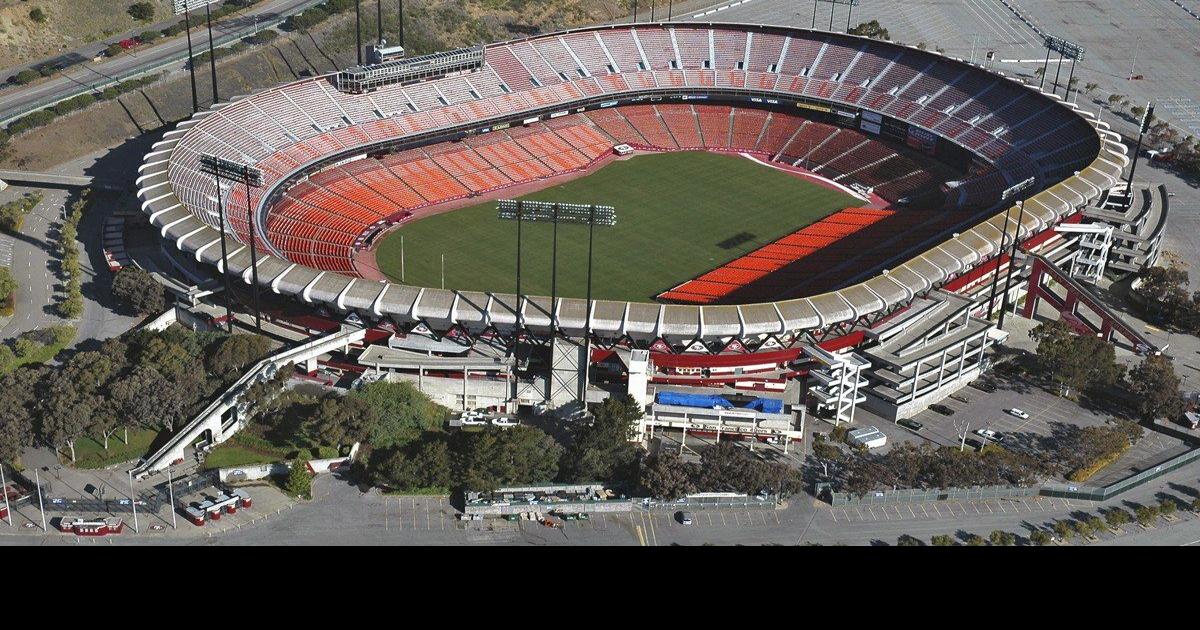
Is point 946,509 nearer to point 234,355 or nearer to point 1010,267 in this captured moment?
point 1010,267

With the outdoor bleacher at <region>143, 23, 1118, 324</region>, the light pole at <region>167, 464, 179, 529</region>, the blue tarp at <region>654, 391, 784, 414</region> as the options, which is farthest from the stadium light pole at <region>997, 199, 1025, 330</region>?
the light pole at <region>167, 464, 179, 529</region>

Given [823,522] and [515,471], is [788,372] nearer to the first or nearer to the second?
[823,522]

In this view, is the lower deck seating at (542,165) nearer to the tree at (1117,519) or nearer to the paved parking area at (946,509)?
the paved parking area at (946,509)

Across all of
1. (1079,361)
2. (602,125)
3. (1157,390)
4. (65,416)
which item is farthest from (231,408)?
(602,125)

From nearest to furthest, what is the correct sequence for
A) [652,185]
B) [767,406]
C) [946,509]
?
[946,509] → [767,406] → [652,185]

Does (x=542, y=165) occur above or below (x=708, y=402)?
above

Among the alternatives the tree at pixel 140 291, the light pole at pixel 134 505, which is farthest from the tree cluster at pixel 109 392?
the tree at pixel 140 291

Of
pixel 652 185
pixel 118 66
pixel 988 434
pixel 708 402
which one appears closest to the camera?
pixel 708 402
